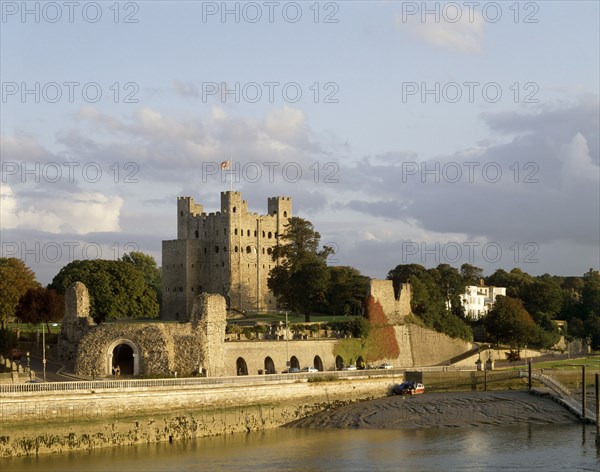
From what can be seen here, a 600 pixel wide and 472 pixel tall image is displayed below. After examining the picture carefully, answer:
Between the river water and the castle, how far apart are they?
182ft

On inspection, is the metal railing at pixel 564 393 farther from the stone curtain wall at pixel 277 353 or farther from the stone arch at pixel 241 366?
the stone arch at pixel 241 366

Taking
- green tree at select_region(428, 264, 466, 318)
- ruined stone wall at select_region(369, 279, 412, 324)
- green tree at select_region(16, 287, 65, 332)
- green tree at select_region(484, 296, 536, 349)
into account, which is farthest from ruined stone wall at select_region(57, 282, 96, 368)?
green tree at select_region(428, 264, 466, 318)

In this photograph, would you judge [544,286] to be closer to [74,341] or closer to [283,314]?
[283,314]

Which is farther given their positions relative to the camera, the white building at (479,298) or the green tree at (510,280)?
the green tree at (510,280)

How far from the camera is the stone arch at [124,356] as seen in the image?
193ft

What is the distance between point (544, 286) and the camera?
108062mm

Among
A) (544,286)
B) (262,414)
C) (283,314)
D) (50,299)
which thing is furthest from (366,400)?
(544,286)

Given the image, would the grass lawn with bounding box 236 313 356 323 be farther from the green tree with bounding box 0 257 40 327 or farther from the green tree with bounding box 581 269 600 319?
the green tree with bounding box 581 269 600 319

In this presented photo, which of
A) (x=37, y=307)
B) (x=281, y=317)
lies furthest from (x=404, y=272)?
(x=37, y=307)

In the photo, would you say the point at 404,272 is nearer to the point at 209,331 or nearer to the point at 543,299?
the point at 543,299

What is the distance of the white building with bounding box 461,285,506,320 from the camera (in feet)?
375

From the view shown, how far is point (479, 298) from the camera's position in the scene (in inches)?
4717

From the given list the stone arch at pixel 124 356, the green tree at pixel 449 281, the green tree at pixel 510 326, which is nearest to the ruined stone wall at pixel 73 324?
the stone arch at pixel 124 356

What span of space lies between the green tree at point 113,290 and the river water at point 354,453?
29590mm
